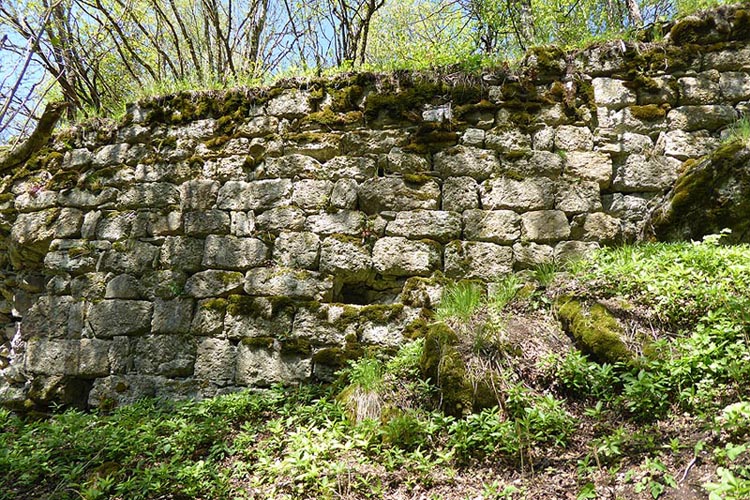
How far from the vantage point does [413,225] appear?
3.95m

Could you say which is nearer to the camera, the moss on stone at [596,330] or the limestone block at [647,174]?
the moss on stone at [596,330]

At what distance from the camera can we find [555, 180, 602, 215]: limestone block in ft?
12.8

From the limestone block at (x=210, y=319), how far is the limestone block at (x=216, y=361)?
0.25 feet

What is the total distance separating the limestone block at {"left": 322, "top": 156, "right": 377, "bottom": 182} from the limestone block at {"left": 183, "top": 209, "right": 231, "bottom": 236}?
101 centimetres

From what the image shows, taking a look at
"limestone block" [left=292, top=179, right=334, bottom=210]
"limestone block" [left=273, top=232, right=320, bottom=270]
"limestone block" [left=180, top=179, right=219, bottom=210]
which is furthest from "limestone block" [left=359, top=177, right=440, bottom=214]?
"limestone block" [left=180, top=179, right=219, bottom=210]

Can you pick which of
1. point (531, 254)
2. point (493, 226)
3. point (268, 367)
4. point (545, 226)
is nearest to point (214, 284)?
point (268, 367)

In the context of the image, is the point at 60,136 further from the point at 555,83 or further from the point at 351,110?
the point at 555,83

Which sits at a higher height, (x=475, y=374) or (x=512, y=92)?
(x=512, y=92)

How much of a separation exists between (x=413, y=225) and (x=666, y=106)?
2.51 meters

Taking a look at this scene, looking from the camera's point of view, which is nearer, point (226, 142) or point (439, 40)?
point (226, 142)

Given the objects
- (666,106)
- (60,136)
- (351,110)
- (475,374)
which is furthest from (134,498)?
(666,106)

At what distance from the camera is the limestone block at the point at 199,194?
14.1ft

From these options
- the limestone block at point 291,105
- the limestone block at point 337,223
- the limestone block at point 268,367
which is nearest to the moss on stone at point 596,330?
the limestone block at point 337,223

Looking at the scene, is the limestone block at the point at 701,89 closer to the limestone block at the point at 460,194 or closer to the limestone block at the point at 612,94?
the limestone block at the point at 612,94
